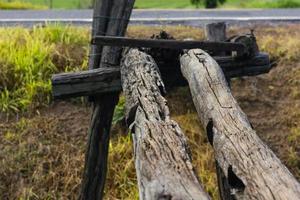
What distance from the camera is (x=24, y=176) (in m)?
5.35

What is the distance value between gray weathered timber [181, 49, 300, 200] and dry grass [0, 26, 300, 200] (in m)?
2.00

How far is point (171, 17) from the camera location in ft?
32.6

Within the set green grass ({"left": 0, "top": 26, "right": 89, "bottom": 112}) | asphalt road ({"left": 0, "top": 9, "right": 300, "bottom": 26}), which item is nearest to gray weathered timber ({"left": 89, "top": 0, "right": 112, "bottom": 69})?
green grass ({"left": 0, "top": 26, "right": 89, "bottom": 112})

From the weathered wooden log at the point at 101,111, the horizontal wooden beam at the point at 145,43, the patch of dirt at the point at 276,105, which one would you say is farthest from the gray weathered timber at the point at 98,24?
the patch of dirt at the point at 276,105

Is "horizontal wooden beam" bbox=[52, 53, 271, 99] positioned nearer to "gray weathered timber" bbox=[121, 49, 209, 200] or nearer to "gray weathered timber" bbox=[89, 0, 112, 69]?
"gray weathered timber" bbox=[89, 0, 112, 69]

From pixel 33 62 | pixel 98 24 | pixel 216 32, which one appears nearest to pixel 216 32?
pixel 216 32

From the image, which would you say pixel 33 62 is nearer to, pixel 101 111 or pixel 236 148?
pixel 101 111

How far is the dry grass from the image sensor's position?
527 cm

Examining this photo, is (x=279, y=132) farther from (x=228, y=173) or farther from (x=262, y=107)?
(x=228, y=173)

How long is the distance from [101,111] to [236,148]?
1921 mm

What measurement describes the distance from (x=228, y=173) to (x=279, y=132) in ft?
11.9

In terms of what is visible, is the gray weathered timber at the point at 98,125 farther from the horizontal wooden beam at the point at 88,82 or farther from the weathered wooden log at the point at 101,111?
the horizontal wooden beam at the point at 88,82

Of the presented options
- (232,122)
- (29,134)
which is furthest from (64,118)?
(232,122)

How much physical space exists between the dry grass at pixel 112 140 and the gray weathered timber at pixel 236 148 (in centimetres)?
200
